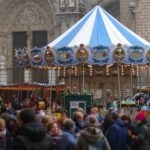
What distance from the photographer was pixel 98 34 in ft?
53.1

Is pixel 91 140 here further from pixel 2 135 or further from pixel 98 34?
pixel 98 34

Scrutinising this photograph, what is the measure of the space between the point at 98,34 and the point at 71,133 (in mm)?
10074

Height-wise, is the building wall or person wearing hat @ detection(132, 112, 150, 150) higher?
the building wall

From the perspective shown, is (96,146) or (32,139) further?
(96,146)

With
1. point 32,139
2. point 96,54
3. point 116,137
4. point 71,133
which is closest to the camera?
point 32,139

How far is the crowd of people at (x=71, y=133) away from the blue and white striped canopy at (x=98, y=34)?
7626 mm

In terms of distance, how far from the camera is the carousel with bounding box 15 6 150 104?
1496cm

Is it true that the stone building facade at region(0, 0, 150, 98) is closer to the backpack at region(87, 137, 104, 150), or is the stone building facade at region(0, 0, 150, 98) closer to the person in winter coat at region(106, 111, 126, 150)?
the person in winter coat at region(106, 111, 126, 150)

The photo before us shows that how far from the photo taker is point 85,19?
57.3 ft

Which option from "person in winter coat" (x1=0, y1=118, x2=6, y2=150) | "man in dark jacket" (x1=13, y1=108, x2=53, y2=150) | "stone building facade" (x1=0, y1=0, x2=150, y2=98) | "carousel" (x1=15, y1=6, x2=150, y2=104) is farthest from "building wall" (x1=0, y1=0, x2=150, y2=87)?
"man in dark jacket" (x1=13, y1=108, x2=53, y2=150)

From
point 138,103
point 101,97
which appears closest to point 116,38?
point 138,103

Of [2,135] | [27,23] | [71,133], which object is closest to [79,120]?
[71,133]

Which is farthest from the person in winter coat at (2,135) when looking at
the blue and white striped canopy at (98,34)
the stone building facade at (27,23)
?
the stone building facade at (27,23)

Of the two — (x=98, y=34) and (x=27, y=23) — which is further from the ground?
(x=27, y=23)
